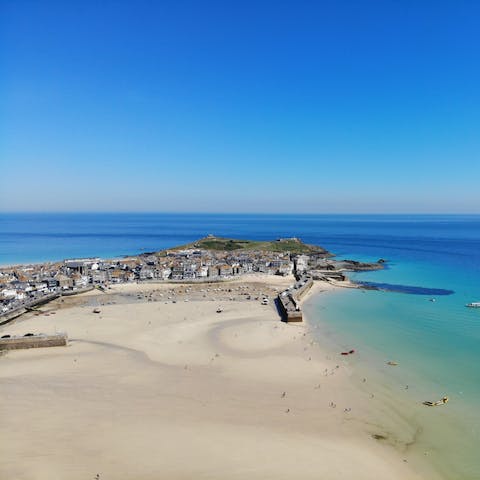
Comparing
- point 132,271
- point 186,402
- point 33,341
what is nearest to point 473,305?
point 186,402

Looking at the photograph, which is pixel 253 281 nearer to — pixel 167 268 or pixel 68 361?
pixel 167 268

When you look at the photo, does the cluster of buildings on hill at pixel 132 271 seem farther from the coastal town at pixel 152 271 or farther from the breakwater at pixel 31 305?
the breakwater at pixel 31 305

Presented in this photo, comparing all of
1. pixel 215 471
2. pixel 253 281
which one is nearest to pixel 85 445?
pixel 215 471

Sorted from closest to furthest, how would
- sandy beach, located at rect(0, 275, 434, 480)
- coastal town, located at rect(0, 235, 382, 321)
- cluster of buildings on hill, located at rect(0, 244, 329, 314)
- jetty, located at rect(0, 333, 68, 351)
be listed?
sandy beach, located at rect(0, 275, 434, 480)
jetty, located at rect(0, 333, 68, 351)
coastal town, located at rect(0, 235, 382, 321)
cluster of buildings on hill, located at rect(0, 244, 329, 314)

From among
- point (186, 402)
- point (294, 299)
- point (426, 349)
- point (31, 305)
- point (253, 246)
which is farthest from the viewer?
point (253, 246)

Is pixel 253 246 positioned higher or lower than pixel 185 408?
higher

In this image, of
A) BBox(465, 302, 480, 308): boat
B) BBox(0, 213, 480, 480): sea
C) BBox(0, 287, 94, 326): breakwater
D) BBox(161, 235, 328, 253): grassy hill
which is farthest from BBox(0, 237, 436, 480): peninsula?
BBox(161, 235, 328, 253): grassy hill

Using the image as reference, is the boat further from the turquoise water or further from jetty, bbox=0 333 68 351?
jetty, bbox=0 333 68 351

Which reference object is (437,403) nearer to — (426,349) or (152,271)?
(426,349)
